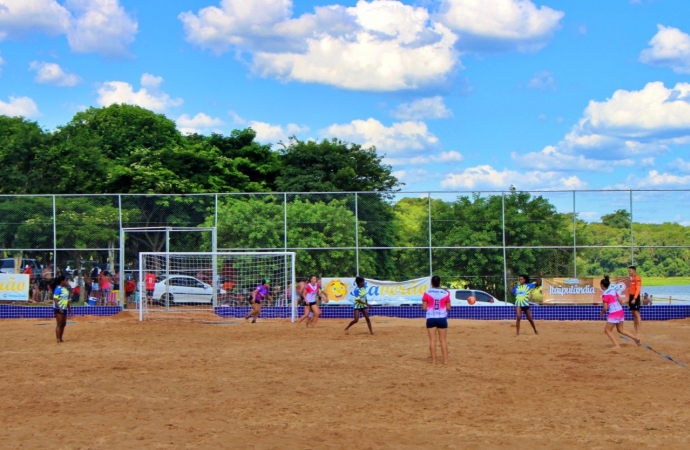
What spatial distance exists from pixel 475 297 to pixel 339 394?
1674 cm

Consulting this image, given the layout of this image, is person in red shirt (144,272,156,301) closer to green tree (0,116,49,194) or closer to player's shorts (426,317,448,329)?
player's shorts (426,317,448,329)

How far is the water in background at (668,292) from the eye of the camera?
28344 millimetres

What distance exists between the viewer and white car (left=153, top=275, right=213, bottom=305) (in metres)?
27.7

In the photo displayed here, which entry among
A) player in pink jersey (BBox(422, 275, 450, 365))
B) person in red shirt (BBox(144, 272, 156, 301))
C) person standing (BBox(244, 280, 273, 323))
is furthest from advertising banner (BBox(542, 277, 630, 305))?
player in pink jersey (BBox(422, 275, 450, 365))

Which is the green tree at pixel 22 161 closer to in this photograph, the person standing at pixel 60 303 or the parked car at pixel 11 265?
the parked car at pixel 11 265

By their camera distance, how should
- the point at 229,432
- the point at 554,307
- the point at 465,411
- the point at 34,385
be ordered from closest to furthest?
the point at 229,432, the point at 465,411, the point at 34,385, the point at 554,307

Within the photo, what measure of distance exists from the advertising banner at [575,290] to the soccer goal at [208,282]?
8.86 m

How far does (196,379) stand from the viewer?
13.9 m

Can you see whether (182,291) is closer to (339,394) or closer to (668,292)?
(339,394)

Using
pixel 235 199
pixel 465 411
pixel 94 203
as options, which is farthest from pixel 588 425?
pixel 94 203

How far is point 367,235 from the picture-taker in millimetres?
29203

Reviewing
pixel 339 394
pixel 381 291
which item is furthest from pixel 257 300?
pixel 339 394

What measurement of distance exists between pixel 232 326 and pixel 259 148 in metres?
27.2

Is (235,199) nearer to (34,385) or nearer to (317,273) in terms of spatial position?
(317,273)
